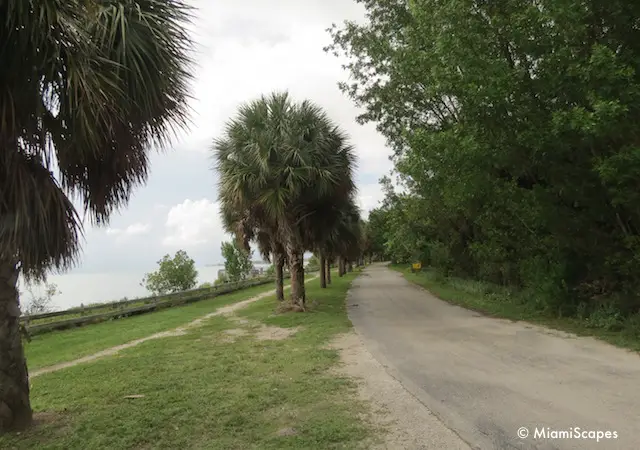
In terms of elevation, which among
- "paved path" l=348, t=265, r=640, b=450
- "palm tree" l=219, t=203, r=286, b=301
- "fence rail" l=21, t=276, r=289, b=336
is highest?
"palm tree" l=219, t=203, r=286, b=301

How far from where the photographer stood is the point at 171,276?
31.9 m

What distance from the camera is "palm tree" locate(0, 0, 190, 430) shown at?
4.54 m

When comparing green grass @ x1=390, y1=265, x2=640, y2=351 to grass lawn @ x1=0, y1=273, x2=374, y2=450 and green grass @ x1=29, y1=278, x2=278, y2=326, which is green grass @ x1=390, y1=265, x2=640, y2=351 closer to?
grass lawn @ x1=0, y1=273, x2=374, y2=450

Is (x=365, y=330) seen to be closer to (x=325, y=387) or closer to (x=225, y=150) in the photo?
(x=325, y=387)

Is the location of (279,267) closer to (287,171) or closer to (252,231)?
(252,231)

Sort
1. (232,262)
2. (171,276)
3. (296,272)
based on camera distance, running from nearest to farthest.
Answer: (296,272) < (171,276) < (232,262)

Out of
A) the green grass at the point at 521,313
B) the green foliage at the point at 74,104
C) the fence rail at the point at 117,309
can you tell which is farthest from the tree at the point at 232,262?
the green foliage at the point at 74,104

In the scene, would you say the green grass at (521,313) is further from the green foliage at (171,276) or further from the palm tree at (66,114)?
the green foliage at (171,276)

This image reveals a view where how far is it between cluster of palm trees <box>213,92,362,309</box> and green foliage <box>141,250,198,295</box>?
50.3ft

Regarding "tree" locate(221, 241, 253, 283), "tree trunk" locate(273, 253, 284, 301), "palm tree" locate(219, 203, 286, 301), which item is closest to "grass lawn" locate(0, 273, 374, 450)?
"palm tree" locate(219, 203, 286, 301)

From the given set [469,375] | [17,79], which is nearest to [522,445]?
[469,375]

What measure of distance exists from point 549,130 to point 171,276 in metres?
27.0

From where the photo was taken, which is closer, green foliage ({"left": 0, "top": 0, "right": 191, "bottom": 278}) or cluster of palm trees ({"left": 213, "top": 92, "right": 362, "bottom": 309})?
green foliage ({"left": 0, "top": 0, "right": 191, "bottom": 278})

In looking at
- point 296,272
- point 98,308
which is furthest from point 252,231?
point 98,308
